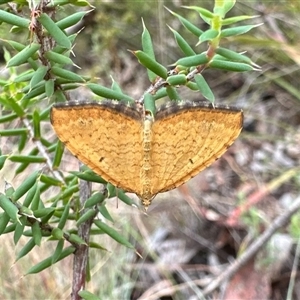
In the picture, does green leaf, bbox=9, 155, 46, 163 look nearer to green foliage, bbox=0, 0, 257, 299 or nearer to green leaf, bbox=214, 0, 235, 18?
green foliage, bbox=0, 0, 257, 299

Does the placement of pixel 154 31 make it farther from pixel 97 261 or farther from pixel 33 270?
pixel 33 270

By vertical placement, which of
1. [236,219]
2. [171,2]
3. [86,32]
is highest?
[171,2]

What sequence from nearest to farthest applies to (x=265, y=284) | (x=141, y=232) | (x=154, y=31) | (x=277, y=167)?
(x=265, y=284) < (x=141, y=232) < (x=277, y=167) < (x=154, y=31)

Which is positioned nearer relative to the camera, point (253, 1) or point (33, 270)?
point (33, 270)

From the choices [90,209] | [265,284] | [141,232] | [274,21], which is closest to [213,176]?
[141,232]

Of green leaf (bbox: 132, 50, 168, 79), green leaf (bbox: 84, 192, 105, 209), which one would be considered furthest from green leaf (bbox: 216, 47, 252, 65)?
green leaf (bbox: 84, 192, 105, 209)

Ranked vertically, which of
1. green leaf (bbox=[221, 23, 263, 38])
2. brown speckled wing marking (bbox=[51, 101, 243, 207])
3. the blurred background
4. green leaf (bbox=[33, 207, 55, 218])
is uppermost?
green leaf (bbox=[221, 23, 263, 38])

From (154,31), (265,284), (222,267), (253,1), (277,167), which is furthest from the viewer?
(154,31)
